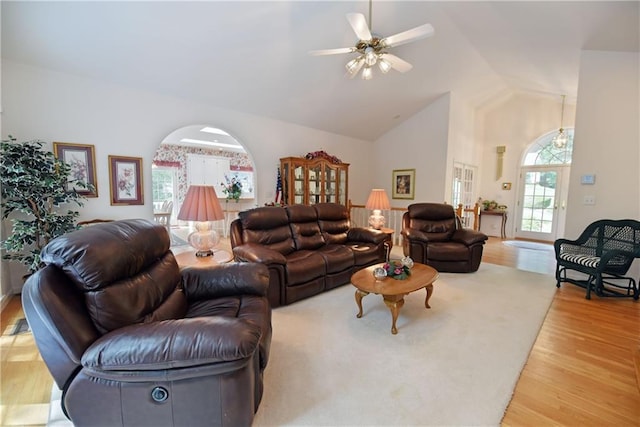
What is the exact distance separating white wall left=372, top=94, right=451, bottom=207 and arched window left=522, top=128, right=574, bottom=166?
2.52 meters

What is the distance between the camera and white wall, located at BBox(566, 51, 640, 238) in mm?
3344

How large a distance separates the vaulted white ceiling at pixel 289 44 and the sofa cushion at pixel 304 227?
2013 mm

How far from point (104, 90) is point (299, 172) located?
10.0ft

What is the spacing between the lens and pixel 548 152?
646cm

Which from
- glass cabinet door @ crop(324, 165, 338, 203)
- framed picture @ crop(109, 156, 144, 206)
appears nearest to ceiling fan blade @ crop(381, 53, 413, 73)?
glass cabinet door @ crop(324, 165, 338, 203)

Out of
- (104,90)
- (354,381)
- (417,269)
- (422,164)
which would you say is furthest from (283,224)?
(422,164)

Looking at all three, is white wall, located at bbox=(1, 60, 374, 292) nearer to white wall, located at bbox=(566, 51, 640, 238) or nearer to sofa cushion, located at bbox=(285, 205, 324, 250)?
sofa cushion, located at bbox=(285, 205, 324, 250)

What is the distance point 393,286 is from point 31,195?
11.6ft

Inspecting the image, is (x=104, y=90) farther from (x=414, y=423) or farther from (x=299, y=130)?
(x=414, y=423)

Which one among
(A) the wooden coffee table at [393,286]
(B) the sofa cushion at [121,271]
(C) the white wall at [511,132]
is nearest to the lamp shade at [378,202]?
(A) the wooden coffee table at [393,286]

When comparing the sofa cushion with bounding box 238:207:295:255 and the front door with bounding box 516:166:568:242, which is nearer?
the sofa cushion with bounding box 238:207:295:255

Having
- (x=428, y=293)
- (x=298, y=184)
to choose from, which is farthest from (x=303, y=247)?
(x=298, y=184)

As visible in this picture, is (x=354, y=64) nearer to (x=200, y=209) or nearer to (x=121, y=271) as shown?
(x=200, y=209)

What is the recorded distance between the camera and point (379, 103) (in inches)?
217
